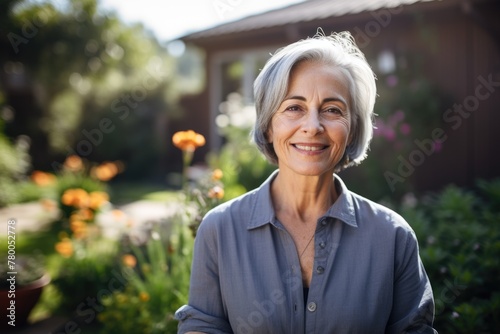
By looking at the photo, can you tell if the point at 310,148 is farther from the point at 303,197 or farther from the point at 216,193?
the point at 216,193

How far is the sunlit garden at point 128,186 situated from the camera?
10.4 feet

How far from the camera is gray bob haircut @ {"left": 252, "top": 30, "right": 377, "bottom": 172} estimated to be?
1812 mm

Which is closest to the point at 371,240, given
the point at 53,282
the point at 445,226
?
the point at 445,226

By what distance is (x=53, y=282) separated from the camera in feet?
13.6

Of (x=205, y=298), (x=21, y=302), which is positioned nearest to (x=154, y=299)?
(x=21, y=302)

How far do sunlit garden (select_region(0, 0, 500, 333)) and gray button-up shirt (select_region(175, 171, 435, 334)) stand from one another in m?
0.95

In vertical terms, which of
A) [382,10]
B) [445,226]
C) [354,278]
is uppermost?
[382,10]

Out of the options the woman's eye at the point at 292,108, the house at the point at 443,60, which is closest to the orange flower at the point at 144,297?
the woman's eye at the point at 292,108

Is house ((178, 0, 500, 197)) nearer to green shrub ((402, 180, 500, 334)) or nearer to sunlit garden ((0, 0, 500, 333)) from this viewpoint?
sunlit garden ((0, 0, 500, 333))

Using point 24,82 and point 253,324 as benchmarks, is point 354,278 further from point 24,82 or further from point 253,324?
point 24,82

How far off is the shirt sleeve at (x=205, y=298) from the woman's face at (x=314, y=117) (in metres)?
0.44

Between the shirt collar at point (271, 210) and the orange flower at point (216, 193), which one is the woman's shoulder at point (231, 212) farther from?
the orange flower at point (216, 193)

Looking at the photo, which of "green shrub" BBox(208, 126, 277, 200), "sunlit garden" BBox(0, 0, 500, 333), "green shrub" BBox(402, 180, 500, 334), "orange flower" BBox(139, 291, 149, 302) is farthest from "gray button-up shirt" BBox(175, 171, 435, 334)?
"green shrub" BBox(208, 126, 277, 200)

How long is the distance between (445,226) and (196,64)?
69588mm
